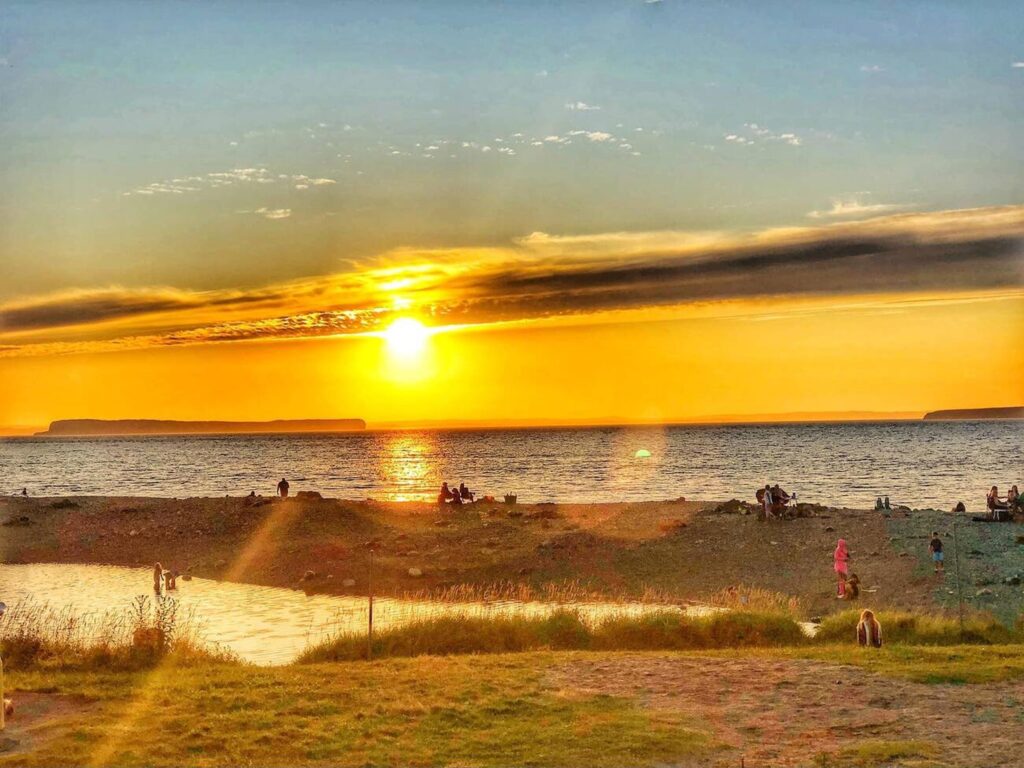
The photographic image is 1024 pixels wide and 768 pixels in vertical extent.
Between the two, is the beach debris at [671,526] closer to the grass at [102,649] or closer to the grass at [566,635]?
the grass at [566,635]

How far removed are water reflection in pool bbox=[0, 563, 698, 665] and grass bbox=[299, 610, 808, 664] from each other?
1180mm

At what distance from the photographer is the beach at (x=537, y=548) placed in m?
31.0

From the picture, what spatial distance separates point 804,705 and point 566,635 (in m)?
7.11

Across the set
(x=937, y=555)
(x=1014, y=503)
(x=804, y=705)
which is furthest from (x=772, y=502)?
(x=804, y=705)

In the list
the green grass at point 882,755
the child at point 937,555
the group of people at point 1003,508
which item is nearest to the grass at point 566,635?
the green grass at point 882,755

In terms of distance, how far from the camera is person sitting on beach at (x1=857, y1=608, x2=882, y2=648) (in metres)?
18.5

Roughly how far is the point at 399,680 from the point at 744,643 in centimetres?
813

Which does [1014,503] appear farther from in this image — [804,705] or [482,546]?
[804,705]

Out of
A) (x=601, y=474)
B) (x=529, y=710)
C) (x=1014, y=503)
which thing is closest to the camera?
(x=529, y=710)

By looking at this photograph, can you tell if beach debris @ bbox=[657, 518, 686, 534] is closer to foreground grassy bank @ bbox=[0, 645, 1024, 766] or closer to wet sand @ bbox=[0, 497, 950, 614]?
wet sand @ bbox=[0, 497, 950, 614]

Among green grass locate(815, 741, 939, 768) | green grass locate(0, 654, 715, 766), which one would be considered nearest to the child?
green grass locate(0, 654, 715, 766)

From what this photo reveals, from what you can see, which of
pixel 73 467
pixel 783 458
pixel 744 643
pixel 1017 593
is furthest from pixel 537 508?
pixel 73 467

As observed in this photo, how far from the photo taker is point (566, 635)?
20203mm

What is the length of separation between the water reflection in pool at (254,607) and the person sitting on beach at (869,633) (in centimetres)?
586
